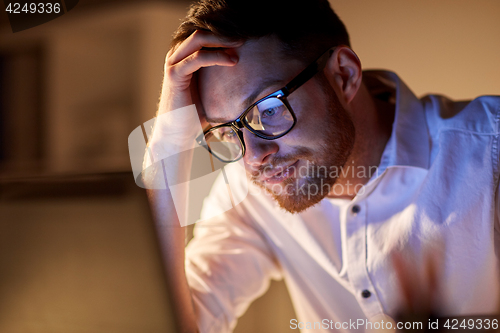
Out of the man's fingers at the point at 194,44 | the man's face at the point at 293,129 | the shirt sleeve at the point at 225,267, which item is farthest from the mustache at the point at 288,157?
the man's fingers at the point at 194,44

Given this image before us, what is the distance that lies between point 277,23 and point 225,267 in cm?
62

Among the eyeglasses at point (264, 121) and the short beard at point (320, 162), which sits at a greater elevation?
the eyeglasses at point (264, 121)

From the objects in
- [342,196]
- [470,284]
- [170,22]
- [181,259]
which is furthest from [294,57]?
[470,284]

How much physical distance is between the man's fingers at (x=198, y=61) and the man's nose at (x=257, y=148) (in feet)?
0.49

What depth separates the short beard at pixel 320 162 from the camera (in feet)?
2.35

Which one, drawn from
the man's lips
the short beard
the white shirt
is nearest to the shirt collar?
the white shirt

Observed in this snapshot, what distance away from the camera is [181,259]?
0.67 m

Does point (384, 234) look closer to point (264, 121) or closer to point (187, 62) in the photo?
point (264, 121)

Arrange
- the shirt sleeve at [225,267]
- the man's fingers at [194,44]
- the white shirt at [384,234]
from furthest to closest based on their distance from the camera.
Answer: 1. the shirt sleeve at [225,267]
2. the white shirt at [384,234]
3. the man's fingers at [194,44]

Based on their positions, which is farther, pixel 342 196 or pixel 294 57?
pixel 342 196

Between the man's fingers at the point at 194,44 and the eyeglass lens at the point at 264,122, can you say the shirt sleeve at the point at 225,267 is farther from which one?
the man's fingers at the point at 194,44

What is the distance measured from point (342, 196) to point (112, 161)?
553 millimetres

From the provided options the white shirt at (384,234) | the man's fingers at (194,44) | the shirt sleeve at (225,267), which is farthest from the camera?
the shirt sleeve at (225,267)

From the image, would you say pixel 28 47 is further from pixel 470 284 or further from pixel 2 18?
pixel 470 284
